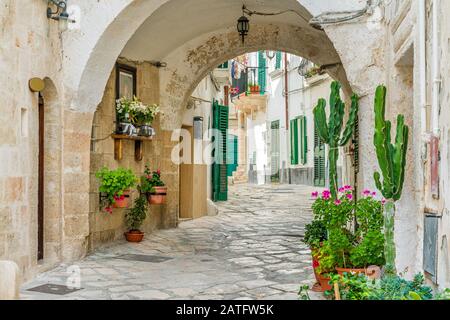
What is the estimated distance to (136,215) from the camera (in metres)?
9.05

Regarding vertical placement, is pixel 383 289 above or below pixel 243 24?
below

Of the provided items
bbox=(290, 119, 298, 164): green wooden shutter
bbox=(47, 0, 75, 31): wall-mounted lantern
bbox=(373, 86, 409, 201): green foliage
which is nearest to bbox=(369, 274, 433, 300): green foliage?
bbox=(373, 86, 409, 201): green foliage

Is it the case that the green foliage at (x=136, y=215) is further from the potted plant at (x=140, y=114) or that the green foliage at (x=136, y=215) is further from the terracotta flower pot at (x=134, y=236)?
the potted plant at (x=140, y=114)

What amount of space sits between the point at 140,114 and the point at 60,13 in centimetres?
248

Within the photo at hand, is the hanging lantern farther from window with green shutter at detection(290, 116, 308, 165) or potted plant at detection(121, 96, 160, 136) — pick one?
window with green shutter at detection(290, 116, 308, 165)

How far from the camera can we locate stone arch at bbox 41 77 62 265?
6801 millimetres

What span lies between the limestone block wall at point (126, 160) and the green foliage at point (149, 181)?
0.34ft

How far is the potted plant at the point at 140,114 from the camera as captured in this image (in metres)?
8.72

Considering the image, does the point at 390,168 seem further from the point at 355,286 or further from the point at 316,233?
the point at 316,233

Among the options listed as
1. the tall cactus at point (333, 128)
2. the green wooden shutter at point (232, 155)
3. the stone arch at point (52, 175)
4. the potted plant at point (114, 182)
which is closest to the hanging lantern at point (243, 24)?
the potted plant at point (114, 182)

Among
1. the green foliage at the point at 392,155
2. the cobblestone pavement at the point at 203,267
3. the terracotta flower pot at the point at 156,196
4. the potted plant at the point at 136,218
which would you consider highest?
the green foliage at the point at 392,155

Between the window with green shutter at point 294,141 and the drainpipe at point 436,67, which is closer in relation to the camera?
the drainpipe at point 436,67

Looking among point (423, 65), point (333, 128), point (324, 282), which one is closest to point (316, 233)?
point (324, 282)
